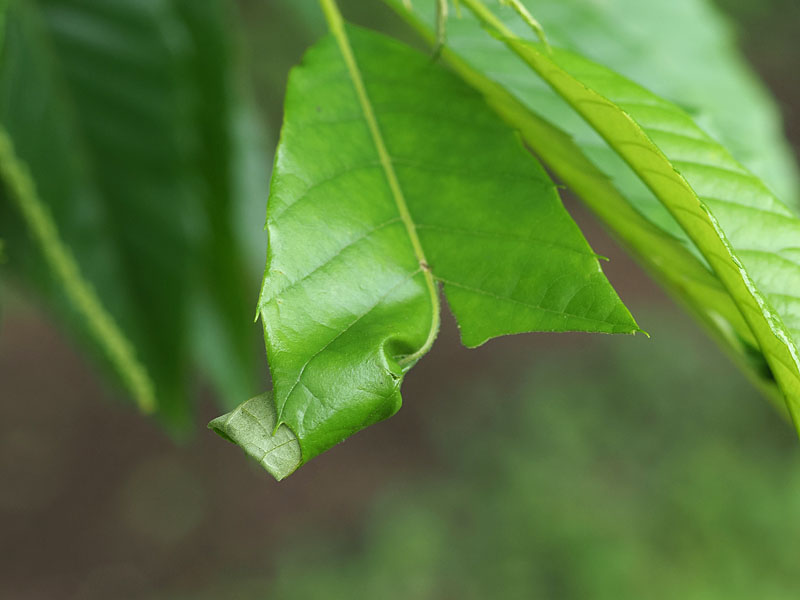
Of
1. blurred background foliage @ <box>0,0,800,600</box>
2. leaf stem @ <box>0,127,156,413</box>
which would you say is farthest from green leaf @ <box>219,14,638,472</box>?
blurred background foliage @ <box>0,0,800,600</box>

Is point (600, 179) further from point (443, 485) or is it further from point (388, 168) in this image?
point (443, 485)

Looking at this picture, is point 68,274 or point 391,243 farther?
point 68,274

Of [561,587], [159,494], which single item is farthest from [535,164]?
[159,494]

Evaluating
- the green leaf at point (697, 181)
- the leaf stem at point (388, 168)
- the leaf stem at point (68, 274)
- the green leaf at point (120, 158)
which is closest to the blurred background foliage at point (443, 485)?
the green leaf at point (120, 158)

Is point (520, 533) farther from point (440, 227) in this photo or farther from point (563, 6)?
point (440, 227)

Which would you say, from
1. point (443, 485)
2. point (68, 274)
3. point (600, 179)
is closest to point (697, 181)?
point (600, 179)

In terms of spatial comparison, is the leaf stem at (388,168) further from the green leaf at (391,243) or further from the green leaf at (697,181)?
the green leaf at (697,181)
